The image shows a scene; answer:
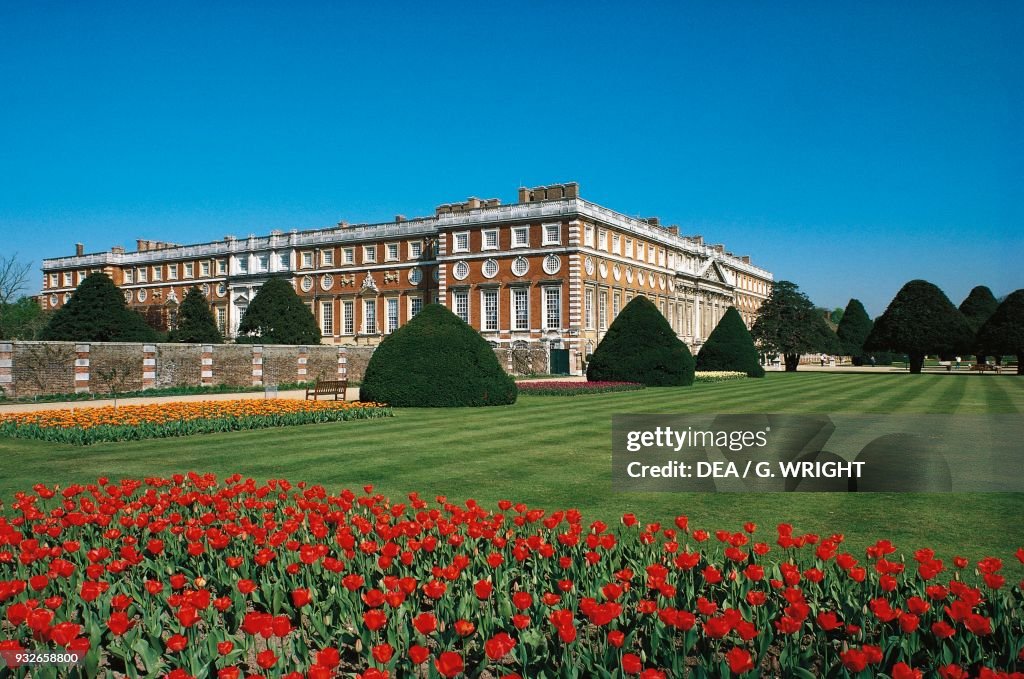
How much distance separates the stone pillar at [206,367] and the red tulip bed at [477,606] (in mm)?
25378

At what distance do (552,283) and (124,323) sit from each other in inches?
1043

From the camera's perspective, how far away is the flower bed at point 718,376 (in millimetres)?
37250

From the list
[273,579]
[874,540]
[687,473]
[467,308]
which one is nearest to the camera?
[273,579]

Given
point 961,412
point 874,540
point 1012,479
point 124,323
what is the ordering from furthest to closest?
point 124,323 → point 961,412 → point 1012,479 → point 874,540

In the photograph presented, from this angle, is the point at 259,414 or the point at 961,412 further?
the point at 961,412

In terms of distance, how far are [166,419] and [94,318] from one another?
27.1 metres

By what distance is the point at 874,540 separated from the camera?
6.27 meters

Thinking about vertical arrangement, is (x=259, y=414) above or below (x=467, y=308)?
below

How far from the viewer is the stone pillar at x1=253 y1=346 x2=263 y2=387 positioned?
31734 millimetres

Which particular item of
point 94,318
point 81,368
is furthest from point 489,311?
point 81,368

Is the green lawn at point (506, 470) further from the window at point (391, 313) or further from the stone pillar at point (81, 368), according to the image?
the window at point (391, 313)

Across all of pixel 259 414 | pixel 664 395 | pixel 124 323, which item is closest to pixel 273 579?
pixel 259 414

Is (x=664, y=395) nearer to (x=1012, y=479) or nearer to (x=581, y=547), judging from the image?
(x=1012, y=479)

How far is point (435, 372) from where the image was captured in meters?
21.1
